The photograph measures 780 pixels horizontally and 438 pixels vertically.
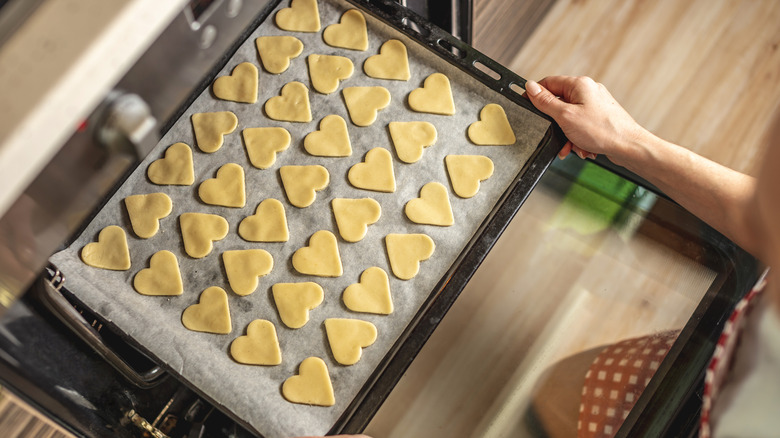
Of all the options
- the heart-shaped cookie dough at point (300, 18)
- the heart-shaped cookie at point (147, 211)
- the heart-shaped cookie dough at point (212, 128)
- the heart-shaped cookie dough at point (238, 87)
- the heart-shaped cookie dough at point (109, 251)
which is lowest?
the heart-shaped cookie dough at point (109, 251)

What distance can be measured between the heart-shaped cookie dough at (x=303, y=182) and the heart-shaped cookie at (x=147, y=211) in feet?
0.51

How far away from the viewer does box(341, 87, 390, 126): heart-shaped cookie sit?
0.85 m

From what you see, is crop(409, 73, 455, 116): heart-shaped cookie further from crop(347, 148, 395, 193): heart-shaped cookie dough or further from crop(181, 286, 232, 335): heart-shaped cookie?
crop(181, 286, 232, 335): heart-shaped cookie

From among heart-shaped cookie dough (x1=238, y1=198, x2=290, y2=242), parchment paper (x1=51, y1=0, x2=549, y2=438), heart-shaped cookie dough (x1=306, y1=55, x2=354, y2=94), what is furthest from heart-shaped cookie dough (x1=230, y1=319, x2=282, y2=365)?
heart-shaped cookie dough (x1=306, y1=55, x2=354, y2=94)

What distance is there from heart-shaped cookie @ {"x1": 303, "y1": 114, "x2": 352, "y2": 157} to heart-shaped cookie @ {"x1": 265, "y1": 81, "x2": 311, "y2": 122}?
29 millimetres

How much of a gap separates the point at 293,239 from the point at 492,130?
11.9 inches

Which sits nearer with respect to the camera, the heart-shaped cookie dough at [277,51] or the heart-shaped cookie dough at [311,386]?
the heart-shaped cookie dough at [311,386]

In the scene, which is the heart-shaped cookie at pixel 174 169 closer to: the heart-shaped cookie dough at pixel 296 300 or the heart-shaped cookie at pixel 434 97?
the heart-shaped cookie dough at pixel 296 300

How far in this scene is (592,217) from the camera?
0.99 meters

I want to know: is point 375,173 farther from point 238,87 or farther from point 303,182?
point 238,87

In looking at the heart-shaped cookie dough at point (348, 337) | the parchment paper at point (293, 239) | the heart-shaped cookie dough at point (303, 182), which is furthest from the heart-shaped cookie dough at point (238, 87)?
the heart-shaped cookie dough at point (348, 337)

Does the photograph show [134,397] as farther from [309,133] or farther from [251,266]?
[309,133]

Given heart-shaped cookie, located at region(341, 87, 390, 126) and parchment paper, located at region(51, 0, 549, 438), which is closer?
parchment paper, located at region(51, 0, 549, 438)

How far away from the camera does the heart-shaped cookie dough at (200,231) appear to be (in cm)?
79
